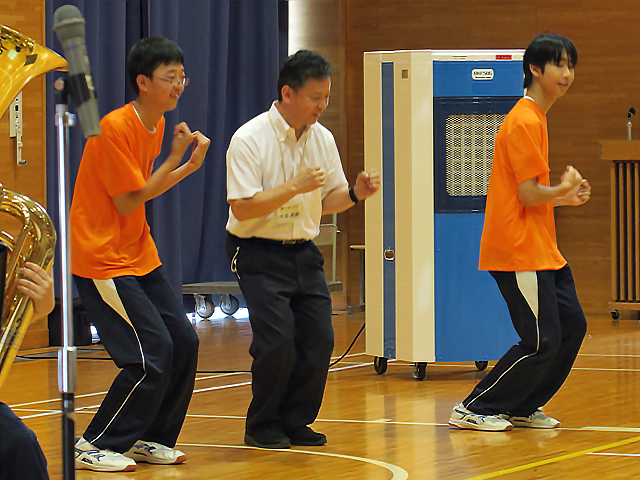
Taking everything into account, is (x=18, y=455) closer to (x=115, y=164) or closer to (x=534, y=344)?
(x=115, y=164)

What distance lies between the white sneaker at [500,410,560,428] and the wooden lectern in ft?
13.6

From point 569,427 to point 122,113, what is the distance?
6.70 feet

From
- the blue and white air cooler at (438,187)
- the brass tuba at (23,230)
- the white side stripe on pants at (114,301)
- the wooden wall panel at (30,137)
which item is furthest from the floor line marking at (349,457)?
the wooden wall panel at (30,137)

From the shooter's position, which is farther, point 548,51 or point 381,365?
point 381,365

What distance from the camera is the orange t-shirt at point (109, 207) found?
3342mm

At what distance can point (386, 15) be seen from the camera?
28.9ft

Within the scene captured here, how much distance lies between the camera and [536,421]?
3.99m

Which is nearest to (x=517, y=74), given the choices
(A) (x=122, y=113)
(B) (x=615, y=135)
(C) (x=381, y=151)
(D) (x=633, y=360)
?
(C) (x=381, y=151)

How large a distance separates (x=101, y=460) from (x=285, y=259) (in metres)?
0.94

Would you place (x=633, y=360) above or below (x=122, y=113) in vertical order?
below

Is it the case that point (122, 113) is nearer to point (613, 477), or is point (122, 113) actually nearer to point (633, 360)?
point (613, 477)

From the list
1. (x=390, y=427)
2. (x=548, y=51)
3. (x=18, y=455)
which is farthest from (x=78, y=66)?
(x=390, y=427)

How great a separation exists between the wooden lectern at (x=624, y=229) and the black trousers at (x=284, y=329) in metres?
4.68

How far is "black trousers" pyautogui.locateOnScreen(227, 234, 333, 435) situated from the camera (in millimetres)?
3676
